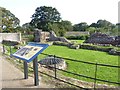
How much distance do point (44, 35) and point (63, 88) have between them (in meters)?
33.2

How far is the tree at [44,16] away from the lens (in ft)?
238

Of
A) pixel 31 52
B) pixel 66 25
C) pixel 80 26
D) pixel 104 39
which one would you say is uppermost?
pixel 80 26

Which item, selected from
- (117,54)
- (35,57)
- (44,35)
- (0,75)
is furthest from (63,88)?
(44,35)

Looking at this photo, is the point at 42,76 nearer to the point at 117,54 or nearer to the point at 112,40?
the point at 117,54

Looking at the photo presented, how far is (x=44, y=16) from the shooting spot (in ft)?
248

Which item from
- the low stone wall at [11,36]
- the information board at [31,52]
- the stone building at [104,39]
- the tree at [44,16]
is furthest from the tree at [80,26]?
the information board at [31,52]

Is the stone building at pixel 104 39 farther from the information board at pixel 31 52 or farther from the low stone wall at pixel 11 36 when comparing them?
the information board at pixel 31 52

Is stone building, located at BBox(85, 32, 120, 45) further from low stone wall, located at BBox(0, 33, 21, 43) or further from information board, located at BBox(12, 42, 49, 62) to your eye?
information board, located at BBox(12, 42, 49, 62)

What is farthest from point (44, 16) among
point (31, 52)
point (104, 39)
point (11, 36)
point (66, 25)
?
point (31, 52)

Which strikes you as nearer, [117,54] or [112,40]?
[117,54]

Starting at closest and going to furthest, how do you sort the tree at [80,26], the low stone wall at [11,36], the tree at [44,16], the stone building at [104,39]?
the stone building at [104,39]
the low stone wall at [11,36]
the tree at [44,16]
the tree at [80,26]

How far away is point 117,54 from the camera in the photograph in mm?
18953

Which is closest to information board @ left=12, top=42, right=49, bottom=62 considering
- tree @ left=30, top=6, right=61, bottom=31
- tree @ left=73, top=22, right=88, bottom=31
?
tree @ left=30, top=6, right=61, bottom=31

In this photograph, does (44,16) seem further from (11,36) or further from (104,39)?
(104,39)
